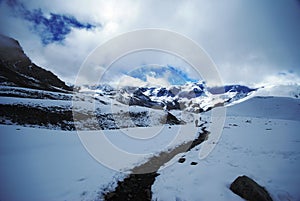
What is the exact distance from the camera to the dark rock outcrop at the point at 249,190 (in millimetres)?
6598

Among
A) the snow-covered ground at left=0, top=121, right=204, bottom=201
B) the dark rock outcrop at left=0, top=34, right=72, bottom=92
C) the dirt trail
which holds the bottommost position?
the dirt trail

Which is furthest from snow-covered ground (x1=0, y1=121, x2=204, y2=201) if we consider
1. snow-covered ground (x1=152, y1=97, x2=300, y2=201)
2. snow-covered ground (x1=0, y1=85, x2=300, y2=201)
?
snow-covered ground (x1=152, y1=97, x2=300, y2=201)

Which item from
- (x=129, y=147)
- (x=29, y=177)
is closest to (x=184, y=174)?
(x=129, y=147)

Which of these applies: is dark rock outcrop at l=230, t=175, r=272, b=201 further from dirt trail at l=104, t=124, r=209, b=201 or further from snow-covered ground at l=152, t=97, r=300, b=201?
dirt trail at l=104, t=124, r=209, b=201

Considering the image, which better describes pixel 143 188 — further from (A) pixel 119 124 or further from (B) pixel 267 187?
(A) pixel 119 124

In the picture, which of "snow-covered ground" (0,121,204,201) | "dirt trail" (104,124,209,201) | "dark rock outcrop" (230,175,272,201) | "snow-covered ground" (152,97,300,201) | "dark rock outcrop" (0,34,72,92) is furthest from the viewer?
"dark rock outcrop" (0,34,72,92)

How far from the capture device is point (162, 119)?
38.5 m

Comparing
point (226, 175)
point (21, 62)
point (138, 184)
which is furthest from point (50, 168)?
point (21, 62)

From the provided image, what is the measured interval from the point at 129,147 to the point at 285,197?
12.3 metres

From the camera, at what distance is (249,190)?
6.89 meters

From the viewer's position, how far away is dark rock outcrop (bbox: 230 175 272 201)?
21.6 ft

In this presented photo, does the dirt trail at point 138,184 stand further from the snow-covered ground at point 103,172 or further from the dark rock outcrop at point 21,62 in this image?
the dark rock outcrop at point 21,62

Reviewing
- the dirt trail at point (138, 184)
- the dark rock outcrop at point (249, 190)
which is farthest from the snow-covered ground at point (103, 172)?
the dirt trail at point (138, 184)

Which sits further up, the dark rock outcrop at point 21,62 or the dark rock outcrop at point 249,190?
the dark rock outcrop at point 21,62
